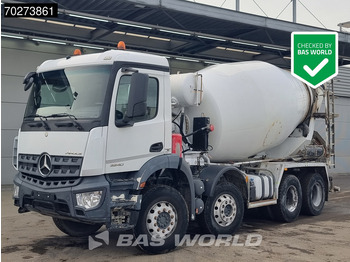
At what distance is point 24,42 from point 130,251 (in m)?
12.0

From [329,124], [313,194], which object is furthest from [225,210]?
[329,124]

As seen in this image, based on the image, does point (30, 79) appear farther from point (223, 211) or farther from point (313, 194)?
point (313, 194)

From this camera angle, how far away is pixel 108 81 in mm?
6078

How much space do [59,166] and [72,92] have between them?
3.66 ft

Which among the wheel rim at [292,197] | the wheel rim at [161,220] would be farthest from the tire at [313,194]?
the wheel rim at [161,220]

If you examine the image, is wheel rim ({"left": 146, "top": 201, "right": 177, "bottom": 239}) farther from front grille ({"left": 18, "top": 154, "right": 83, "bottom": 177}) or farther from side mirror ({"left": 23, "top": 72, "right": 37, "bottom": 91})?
side mirror ({"left": 23, "top": 72, "right": 37, "bottom": 91})

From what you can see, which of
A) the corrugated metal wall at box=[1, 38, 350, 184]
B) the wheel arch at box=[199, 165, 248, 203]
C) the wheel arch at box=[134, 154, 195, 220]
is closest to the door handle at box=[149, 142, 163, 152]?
the wheel arch at box=[134, 154, 195, 220]

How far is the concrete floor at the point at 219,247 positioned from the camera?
21.1 ft

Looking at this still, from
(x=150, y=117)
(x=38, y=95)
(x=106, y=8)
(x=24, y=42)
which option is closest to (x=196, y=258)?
(x=150, y=117)

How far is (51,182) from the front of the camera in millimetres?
6102

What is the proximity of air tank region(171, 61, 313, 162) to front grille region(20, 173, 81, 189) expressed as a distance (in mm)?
2725

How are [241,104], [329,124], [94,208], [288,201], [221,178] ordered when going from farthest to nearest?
[329,124] < [288,201] < [241,104] < [221,178] < [94,208]

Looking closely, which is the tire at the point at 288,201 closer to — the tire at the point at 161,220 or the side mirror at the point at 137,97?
the tire at the point at 161,220

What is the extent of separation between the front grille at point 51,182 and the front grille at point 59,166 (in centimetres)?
8
